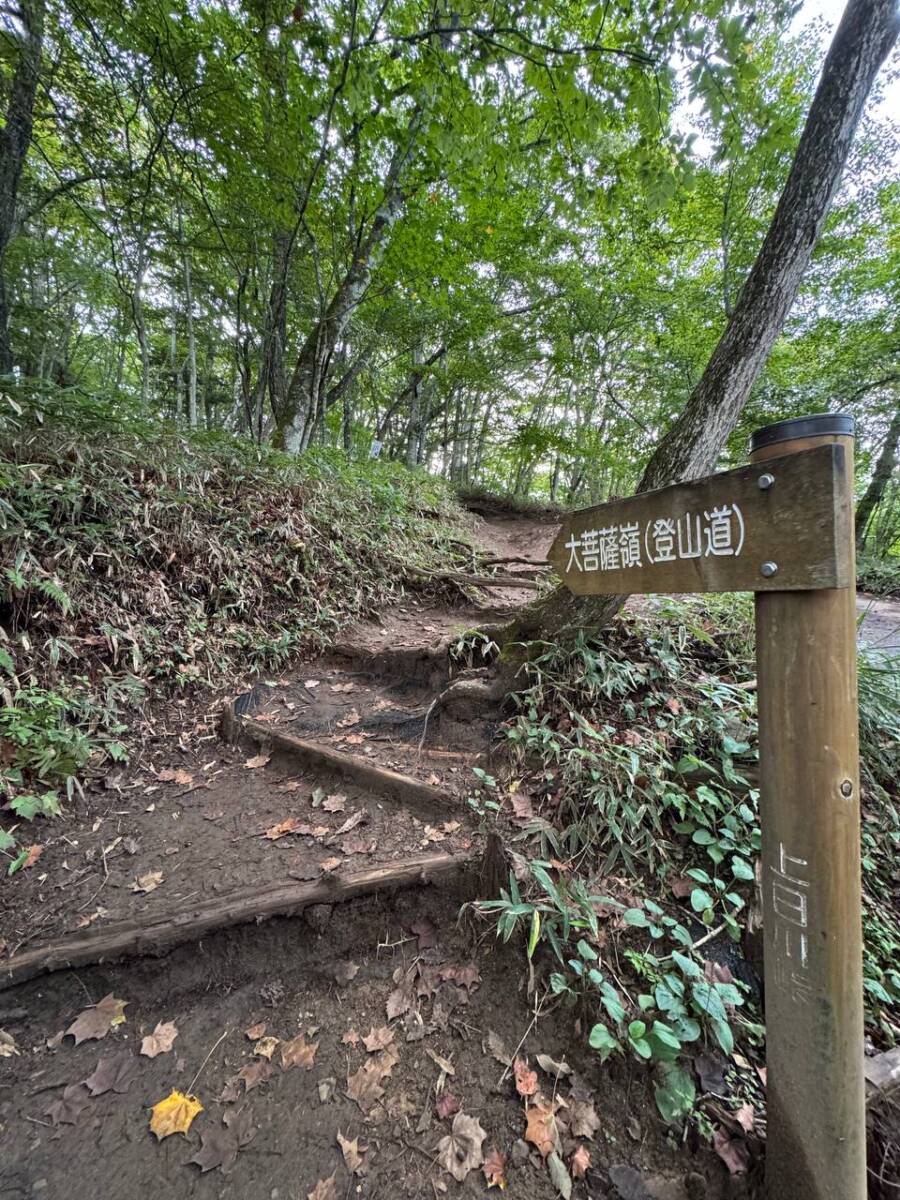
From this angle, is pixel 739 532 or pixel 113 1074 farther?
pixel 113 1074

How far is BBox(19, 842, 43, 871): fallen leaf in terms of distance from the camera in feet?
7.90

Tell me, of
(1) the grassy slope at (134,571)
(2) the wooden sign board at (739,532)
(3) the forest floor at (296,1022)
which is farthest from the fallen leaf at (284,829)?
(2) the wooden sign board at (739,532)

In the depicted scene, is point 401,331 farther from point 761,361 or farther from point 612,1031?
point 612,1031

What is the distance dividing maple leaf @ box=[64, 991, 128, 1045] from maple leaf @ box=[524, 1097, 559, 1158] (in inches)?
66.9

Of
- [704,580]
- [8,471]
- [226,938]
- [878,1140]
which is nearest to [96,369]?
[8,471]

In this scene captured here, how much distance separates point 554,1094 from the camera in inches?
64.3

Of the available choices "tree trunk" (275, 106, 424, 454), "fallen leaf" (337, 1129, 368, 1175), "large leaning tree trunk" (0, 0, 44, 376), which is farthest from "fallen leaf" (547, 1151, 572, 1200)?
"large leaning tree trunk" (0, 0, 44, 376)

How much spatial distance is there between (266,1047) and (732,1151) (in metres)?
1.69

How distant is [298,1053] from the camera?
180 cm

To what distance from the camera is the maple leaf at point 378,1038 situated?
5.91ft

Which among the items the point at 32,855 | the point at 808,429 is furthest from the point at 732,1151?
the point at 32,855

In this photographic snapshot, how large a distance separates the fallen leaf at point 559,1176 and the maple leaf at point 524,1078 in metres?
0.16

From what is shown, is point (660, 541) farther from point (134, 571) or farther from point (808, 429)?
point (134, 571)

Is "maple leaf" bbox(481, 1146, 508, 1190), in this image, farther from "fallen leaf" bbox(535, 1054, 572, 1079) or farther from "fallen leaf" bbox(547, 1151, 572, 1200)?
"fallen leaf" bbox(535, 1054, 572, 1079)
